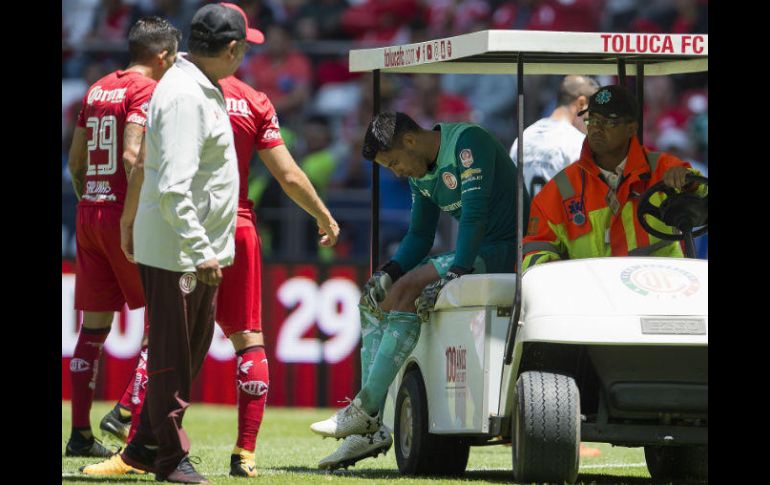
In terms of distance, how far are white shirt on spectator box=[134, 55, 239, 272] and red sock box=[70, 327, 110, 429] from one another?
2.27 metres

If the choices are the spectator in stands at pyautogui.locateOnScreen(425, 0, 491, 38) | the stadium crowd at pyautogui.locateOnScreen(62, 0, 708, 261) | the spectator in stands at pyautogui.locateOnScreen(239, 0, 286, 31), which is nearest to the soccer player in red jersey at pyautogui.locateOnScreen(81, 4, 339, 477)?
the stadium crowd at pyautogui.locateOnScreen(62, 0, 708, 261)

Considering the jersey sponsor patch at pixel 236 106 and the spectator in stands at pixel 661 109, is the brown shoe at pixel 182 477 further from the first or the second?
the spectator in stands at pixel 661 109

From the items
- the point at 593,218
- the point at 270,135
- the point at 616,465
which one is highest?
the point at 270,135

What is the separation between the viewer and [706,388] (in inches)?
255

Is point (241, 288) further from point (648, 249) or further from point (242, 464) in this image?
point (648, 249)

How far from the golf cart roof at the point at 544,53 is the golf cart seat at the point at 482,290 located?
98 centimetres

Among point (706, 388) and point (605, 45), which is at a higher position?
point (605, 45)

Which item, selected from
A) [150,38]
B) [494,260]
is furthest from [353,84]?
[494,260]

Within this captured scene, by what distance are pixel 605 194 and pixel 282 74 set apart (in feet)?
34.3

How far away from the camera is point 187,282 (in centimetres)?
624

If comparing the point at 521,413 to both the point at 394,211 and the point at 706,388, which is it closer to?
the point at 706,388

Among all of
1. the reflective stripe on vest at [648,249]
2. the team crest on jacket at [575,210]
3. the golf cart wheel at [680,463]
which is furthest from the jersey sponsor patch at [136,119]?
the golf cart wheel at [680,463]

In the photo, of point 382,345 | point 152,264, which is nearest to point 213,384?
point 382,345
